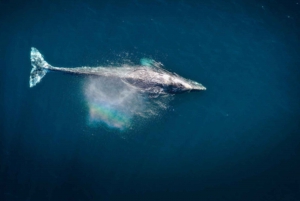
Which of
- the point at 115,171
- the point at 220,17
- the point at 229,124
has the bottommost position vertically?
the point at 115,171

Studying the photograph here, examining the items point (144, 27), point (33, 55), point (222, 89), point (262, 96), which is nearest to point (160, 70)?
point (144, 27)

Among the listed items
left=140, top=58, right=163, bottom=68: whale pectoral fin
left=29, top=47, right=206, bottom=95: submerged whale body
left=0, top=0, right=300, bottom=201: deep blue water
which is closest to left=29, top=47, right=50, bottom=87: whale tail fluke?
left=29, top=47, right=206, bottom=95: submerged whale body

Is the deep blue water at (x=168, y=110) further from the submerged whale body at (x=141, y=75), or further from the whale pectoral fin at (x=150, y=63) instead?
the submerged whale body at (x=141, y=75)

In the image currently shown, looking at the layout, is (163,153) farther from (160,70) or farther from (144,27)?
(144,27)

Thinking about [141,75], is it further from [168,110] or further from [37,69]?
[37,69]

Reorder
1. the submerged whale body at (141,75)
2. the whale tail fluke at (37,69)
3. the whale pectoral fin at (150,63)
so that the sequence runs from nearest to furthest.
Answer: the submerged whale body at (141,75), the whale pectoral fin at (150,63), the whale tail fluke at (37,69)

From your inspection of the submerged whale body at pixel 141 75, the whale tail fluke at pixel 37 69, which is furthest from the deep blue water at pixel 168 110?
the submerged whale body at pixel 141 75

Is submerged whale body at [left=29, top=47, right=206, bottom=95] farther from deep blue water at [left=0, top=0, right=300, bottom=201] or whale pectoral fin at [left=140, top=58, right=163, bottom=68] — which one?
deep blue water at [left=0, top=0, right=300, bottom=201]
